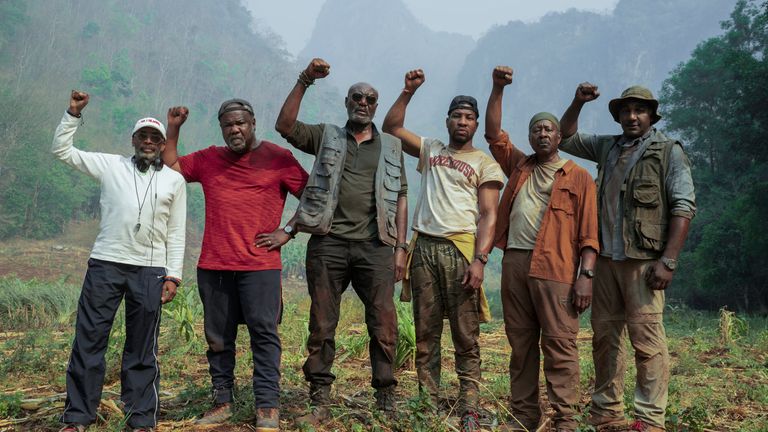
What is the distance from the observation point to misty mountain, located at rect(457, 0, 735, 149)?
119125 mm

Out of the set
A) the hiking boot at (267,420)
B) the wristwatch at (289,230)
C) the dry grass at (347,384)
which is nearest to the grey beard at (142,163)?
the wristwatch at (289,230)

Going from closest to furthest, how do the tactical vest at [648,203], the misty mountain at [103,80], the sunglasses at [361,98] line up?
1. the tactical vest at [648,203]
2. the sunglasses at [361,98]
3. the misty mountain at [103,80]

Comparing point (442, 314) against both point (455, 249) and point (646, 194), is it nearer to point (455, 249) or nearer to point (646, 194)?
point (455, 249)

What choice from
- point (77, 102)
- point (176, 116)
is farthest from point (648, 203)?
point (77, 102)

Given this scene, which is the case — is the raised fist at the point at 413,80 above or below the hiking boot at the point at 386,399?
above

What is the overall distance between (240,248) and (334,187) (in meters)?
0.71

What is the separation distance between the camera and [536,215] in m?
4.04

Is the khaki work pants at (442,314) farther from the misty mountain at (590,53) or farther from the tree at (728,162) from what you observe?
the misty mountain at (590,53)

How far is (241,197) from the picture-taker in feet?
13.2

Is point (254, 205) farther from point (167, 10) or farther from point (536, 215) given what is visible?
point (167, 10)

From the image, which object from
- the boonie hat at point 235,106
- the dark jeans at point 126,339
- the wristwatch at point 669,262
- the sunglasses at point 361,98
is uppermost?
the sunglasses at point 361,98

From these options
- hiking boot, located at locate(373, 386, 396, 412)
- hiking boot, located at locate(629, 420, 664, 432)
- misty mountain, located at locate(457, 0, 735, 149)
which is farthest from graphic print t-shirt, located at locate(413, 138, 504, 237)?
misty mountain, located at locate(457, 0, 735, 149)

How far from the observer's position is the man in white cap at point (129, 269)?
12.1 ft

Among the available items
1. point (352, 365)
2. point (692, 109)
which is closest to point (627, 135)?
point (352, 365)
